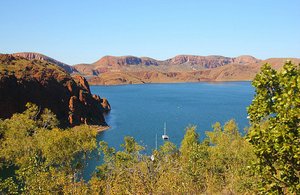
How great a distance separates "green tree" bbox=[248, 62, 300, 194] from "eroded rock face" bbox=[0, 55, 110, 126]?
422 feet

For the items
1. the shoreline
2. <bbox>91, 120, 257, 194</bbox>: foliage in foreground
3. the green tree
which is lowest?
the shoreline

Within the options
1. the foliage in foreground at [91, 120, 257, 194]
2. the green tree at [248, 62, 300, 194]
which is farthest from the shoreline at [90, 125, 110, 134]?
the green tree at [248, 62, 300, 194]

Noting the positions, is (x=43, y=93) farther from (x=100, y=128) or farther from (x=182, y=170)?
(x=182, y=170)

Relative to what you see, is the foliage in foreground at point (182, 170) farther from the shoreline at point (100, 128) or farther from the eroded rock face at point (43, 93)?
the eroded rock face at point (43, 93)

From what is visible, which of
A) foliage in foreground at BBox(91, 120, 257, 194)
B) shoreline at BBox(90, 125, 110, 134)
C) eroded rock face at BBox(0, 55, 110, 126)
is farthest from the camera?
shoreline at BBox(90, 125, 110, 134)

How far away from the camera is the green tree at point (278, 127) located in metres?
10.1

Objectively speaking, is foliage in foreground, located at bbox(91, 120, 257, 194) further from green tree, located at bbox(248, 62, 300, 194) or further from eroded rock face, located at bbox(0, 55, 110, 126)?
eroded rock face, located at bbox(0, 55, 110, 126)

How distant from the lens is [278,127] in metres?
10.5

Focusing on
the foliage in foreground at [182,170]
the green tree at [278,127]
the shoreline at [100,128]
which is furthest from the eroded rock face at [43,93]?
the green tree at [278,127]

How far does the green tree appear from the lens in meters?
10.1

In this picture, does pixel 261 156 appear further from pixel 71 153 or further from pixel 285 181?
pixel 71 153

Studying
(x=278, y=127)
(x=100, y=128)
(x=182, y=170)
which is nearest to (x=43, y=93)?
(x=100, y=128)

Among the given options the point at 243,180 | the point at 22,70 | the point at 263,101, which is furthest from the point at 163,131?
the point at 263,101

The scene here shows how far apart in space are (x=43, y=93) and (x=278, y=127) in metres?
153
